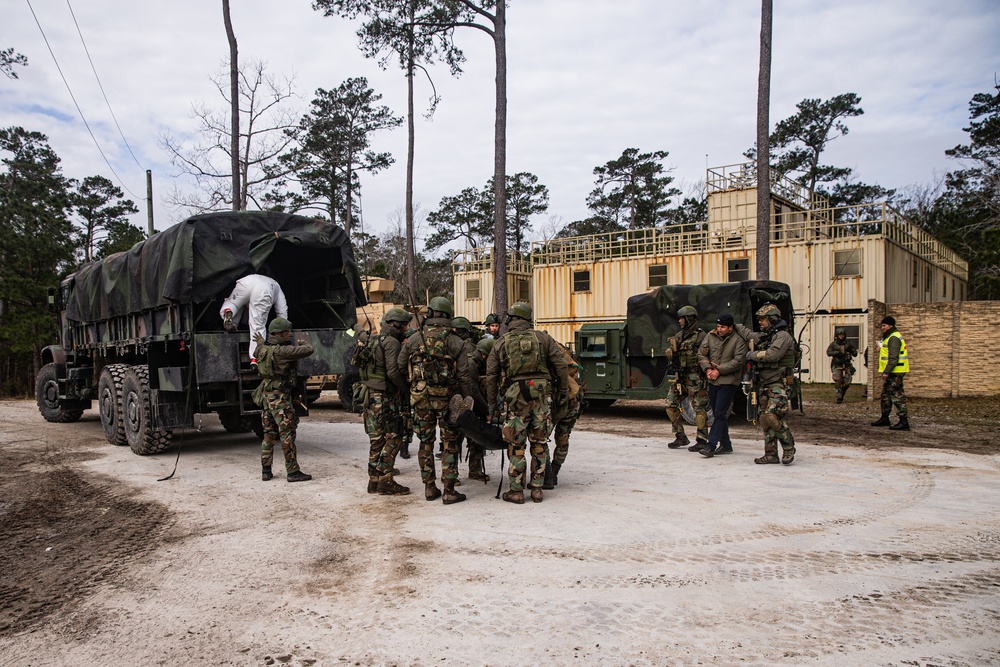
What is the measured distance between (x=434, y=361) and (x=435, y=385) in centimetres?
23

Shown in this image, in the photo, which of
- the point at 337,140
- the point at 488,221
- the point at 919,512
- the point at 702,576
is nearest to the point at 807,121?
the point at 488,221

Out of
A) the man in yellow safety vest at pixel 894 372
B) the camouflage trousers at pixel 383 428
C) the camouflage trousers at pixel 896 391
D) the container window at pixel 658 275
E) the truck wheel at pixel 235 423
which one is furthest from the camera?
the container window at pixel 658 275

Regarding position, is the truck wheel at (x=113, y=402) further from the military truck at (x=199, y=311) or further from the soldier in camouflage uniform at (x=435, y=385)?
the soldier in camouflage uniform at (x=435, y=385)

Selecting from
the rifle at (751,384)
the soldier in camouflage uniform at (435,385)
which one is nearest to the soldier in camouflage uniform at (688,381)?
the rifle at (751,384)

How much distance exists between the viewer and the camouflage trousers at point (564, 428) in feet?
22.6

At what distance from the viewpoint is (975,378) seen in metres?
15.0

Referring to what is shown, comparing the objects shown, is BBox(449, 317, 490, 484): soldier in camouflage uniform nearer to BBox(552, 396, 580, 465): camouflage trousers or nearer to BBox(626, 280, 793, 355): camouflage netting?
BBox(552, 396, 580, 465): camouflage trousers

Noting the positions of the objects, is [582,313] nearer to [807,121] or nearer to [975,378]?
[975,378]

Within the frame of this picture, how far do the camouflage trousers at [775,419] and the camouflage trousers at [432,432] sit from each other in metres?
3.81

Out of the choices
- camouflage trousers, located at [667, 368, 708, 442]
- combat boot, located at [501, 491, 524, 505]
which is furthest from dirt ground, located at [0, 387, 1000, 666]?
camouflage trousers, located at [667, 368, 708, 442]

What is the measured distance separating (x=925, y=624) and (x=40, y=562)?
5.91m

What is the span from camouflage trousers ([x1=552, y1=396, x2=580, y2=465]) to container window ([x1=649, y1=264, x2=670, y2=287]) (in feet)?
59.8

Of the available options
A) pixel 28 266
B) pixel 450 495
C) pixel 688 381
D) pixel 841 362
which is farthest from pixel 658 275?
pixel 28 266

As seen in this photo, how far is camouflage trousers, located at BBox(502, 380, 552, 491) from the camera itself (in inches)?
250
